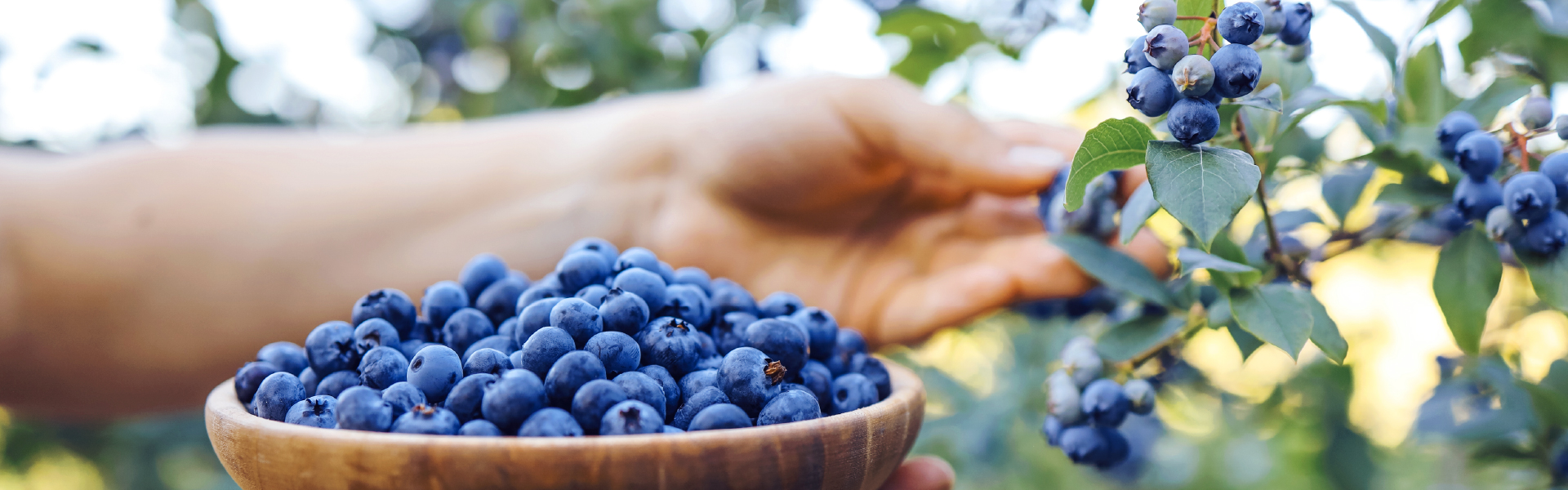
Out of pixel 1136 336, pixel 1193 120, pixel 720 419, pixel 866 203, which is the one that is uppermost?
pixel 1193 120

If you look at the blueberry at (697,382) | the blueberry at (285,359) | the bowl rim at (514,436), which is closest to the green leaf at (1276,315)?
the bowl rim at (514,436)

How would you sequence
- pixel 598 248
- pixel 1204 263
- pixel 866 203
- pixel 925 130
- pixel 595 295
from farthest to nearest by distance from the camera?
1. pixel 866 203
2. pixel 925 130
3. pixel 598 248
4. pixel 595 295
5. pixel 1204 263

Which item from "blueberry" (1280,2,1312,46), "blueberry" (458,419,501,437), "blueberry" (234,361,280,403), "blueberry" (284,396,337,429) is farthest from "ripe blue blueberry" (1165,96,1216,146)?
"blueberry" (234,361,280,403)

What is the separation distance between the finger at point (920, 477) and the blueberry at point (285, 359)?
48 centimetres

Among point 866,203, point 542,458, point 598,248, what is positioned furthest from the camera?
point 866,203

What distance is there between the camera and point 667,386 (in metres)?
0.56

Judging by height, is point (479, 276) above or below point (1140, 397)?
above

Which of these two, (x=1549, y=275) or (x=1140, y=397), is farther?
(x=1140, y=397)

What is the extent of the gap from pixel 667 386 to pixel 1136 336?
375mm

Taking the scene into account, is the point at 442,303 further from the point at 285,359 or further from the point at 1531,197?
the point at 1531,197

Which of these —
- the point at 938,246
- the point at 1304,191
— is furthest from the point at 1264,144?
the point at 938,246

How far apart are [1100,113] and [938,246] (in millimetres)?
429

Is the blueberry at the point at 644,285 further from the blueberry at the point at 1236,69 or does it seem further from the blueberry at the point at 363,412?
the blueberry at the point at 1236,69

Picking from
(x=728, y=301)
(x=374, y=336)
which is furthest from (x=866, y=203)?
(x=374, y=336)
